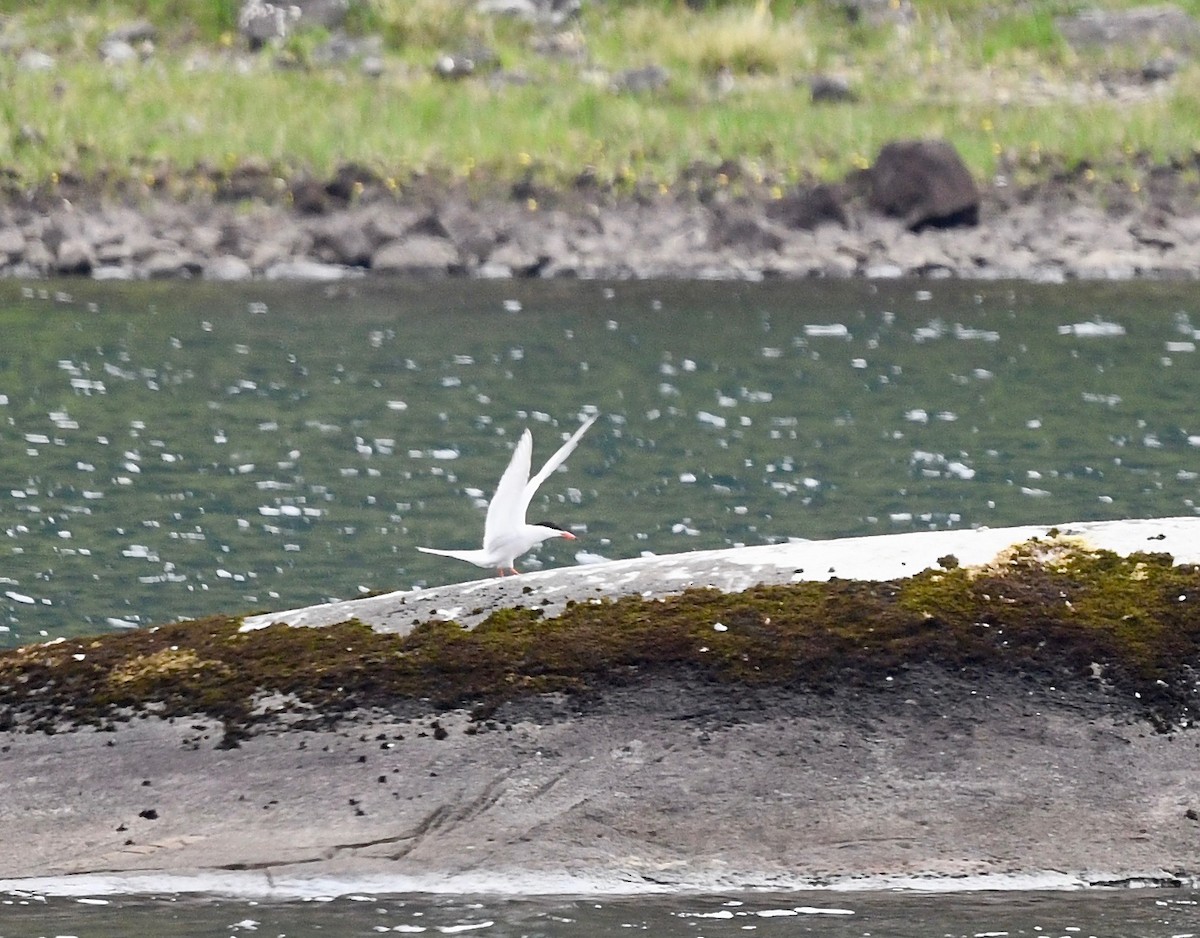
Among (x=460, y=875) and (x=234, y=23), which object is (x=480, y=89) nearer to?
(x=234, y=23)

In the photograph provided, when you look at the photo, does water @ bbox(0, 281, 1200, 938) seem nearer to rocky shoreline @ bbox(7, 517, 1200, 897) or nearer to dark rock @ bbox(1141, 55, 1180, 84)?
rocky shoreline @ bbox(7, 517, 1200, 897)

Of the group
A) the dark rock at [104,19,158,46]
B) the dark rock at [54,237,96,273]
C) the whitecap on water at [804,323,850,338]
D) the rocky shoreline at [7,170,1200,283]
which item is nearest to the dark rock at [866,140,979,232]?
the rocky shoreline at [7,170,1200,283]

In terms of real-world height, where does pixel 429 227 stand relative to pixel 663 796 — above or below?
below

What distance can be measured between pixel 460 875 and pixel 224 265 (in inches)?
1215

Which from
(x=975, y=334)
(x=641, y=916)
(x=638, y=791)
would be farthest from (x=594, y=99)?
(x=641, y=916)

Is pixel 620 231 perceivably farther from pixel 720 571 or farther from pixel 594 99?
pixel 720 571

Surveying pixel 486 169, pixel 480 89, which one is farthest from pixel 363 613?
pixel 480 89

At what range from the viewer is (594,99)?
148 ft

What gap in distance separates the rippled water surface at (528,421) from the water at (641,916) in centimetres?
621

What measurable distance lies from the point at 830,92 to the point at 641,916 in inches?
1526

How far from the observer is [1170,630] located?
9281 millimetres

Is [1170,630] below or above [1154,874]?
above

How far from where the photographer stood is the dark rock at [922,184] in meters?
40.7

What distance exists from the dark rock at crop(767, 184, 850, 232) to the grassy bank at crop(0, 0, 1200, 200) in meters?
0.84
